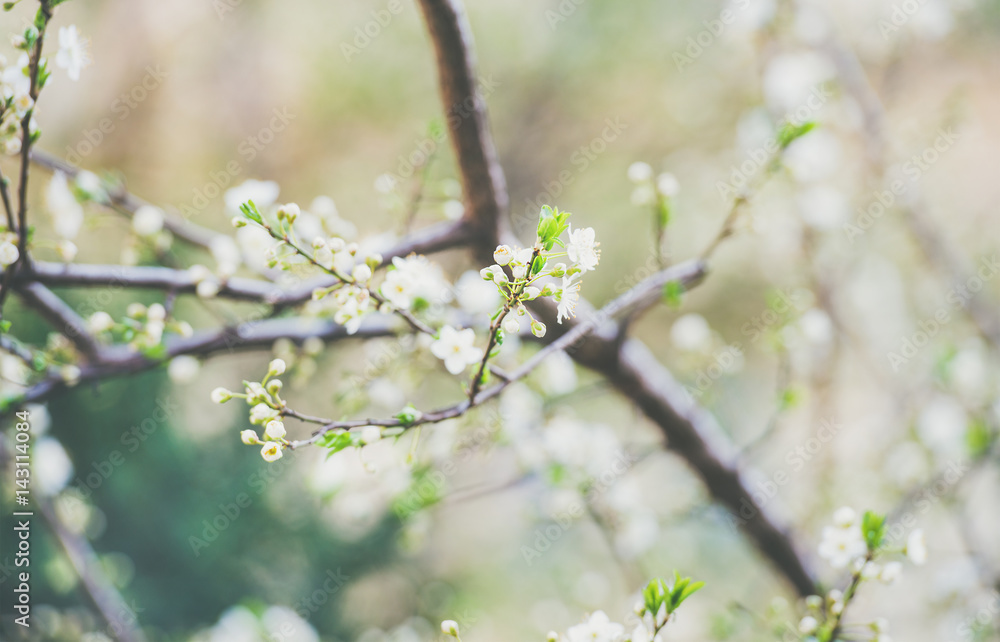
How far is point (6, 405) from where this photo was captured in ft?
2.11

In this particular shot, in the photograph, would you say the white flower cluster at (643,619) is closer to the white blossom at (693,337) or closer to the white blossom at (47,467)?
the white blossom at (693,337)

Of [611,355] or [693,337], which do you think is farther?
[693,337]

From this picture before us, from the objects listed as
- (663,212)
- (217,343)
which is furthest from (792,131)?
(217,343)

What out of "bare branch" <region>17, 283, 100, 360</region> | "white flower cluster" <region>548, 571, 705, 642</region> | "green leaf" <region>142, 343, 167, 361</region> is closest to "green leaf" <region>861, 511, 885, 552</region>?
"white flower cluster" <region>548, 571, 705, 642</region>

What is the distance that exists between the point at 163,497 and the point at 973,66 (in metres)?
4.08

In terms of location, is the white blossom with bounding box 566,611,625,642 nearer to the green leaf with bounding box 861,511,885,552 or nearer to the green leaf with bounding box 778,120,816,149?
the green leaf with bounding box 861,511,885,552

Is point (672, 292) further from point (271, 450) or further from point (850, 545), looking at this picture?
point (271, 450)

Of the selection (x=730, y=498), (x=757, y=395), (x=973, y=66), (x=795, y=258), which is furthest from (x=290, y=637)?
(x=973, y=66)

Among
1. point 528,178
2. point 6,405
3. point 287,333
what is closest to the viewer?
point 6,405

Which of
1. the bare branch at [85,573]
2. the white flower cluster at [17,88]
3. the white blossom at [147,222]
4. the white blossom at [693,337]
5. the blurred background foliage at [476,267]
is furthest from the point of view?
the blurred background foliage at [476,267]

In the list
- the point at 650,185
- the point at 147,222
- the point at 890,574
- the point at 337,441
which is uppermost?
the point at 147,222

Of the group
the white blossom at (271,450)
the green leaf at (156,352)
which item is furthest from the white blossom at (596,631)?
the green leaf at (156,352)

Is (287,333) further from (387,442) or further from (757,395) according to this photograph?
(757,395)

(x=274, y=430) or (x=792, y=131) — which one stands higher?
(x=792, y=131)
